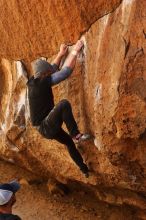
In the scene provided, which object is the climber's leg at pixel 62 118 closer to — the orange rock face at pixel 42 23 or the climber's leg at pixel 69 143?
the climber's leg at pixel 69 143

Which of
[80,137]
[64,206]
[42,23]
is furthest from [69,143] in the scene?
[64,206]

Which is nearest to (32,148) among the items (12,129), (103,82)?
(12,129)

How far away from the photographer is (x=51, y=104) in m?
6.96

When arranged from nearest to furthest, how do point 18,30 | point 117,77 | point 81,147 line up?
point 117,77
point 81,147
point 18,30

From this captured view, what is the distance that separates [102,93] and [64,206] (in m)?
4.34

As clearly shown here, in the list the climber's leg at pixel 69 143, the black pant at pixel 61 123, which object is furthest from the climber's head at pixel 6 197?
the climber's leg at pixel 69 143

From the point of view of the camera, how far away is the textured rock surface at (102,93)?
605 cm

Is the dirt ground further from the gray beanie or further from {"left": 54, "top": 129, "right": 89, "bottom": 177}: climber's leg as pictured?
the gray beanie

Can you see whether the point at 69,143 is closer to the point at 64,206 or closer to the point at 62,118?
the point at 62,118

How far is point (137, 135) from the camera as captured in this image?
245 inches

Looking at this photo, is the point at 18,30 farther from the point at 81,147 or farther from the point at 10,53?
the point at 81,147

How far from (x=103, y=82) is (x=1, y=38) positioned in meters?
2.90

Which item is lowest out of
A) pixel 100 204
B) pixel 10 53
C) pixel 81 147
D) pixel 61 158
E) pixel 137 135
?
pixel 100 204

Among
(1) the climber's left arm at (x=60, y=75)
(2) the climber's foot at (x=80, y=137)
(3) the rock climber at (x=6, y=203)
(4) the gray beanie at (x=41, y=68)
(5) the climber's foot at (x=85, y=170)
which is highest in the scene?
(4) the gray beanie at (x=41, y=68)
